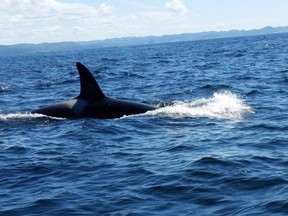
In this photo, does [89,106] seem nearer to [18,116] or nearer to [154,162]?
[18,116]

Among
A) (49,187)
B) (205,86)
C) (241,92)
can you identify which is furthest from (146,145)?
(205,86)

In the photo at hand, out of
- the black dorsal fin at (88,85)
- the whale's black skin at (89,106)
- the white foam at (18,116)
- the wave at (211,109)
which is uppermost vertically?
the black dorsal fin at (88,85)

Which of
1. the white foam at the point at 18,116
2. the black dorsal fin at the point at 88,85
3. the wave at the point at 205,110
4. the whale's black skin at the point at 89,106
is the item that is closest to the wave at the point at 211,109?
the wave at the point at 205,110

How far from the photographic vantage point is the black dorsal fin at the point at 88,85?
63.0 ft

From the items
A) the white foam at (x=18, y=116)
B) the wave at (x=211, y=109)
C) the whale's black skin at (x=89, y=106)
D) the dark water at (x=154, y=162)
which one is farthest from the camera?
the white foam at (x=18, y=116)

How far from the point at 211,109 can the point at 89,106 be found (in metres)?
5.45

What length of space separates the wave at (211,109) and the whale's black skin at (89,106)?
3.90 feet

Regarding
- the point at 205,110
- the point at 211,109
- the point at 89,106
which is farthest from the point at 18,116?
the point at 211,109

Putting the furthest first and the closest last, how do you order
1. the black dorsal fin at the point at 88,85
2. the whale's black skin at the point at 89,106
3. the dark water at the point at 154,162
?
the whale's black skin at the point at 89,106
the black dorsal fin at the point at 88,85
the dark water at the point at 154,162

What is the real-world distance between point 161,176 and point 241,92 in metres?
17.5

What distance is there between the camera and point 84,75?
19484 millimetres

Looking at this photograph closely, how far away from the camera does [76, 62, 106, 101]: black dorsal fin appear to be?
19188 millimetres

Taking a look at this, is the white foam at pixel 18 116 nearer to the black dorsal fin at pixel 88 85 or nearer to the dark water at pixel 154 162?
the dark water at pixel 154 162

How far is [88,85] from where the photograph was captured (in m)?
19.2
